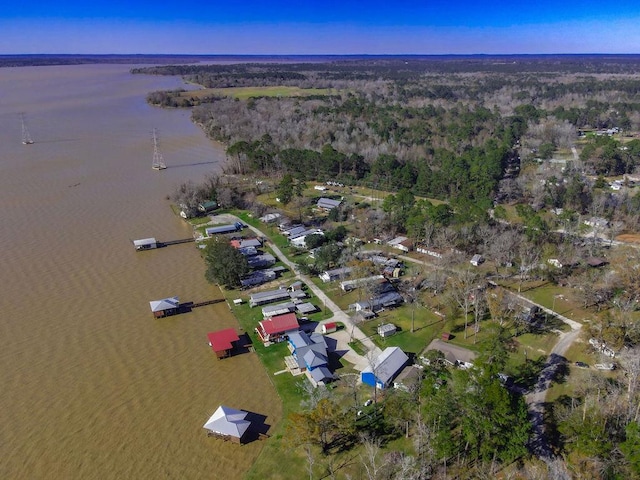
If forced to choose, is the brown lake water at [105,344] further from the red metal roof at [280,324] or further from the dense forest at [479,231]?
the dense forest at [479,231]

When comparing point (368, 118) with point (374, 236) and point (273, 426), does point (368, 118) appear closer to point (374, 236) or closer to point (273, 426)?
point (374, 236)

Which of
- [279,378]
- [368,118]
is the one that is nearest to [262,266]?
[279,378]

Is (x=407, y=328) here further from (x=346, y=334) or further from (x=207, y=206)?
(x=207, y=206)

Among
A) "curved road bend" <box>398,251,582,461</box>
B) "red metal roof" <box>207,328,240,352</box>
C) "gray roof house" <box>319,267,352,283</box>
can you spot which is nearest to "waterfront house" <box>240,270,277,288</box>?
"gray roof house" <box>319,267,352,283</box>

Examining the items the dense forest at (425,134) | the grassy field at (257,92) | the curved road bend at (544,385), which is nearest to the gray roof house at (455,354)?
the curved road bend at (544,385)

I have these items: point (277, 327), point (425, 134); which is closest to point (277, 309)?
point (277, 327)

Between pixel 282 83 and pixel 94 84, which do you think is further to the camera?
pixel 94 84
